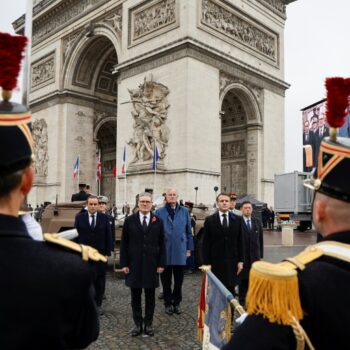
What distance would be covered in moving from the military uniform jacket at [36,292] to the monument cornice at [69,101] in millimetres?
26883

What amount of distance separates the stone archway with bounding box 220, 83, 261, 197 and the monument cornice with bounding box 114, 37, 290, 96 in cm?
99

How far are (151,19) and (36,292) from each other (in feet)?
70.4

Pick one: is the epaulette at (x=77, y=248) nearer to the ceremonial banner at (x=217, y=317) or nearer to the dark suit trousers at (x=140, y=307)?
the ceremonial banner at (x=217, y=317)

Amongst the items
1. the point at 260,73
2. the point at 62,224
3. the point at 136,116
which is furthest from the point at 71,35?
the point at 62,224

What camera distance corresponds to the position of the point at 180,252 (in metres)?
6.89

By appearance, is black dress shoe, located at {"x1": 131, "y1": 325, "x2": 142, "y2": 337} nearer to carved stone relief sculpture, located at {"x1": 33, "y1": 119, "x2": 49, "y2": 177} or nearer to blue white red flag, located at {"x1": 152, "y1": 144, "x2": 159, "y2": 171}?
blue white red flag, located at {"x1": 152, "y1": 144, "x2": 159, "y2": 171}

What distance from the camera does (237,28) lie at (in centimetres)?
2236

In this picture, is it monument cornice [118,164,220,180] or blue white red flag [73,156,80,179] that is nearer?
monument cornice [118,164,220,180]

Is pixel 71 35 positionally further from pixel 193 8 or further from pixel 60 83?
pixel 193 8

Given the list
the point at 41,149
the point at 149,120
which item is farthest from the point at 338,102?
the point at 41,149

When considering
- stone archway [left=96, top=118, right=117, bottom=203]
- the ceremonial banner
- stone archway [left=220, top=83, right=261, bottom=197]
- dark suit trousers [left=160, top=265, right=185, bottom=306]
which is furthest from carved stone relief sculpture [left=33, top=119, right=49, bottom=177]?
the ceremonial banner

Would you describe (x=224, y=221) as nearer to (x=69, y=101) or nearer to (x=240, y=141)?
(x=240, y=141)

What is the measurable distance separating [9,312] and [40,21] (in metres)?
31.4

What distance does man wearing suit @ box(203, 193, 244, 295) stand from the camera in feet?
19.1
